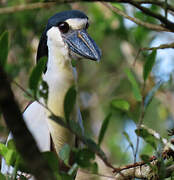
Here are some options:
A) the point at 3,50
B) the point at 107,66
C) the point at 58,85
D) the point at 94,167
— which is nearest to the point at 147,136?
the point at 94,167

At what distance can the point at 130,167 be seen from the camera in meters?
1.28

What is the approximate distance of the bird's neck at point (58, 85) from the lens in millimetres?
1722

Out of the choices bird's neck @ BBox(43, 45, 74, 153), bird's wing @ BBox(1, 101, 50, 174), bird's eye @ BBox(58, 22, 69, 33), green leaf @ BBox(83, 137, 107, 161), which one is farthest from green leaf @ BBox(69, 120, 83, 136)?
bird's eye @ BBox(58, 22, 69, 33)

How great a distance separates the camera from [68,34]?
1.95m

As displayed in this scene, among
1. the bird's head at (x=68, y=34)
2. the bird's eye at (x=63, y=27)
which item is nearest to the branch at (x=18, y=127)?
the bird's head at (x=68, y=34)

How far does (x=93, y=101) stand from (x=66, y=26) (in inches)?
81.2

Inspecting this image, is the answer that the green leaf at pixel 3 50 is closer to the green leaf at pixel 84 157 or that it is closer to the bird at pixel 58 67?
the green leaf at pixel 84 157

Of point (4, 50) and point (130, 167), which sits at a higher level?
point (4, 50)

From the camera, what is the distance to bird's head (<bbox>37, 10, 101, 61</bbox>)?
189 cm

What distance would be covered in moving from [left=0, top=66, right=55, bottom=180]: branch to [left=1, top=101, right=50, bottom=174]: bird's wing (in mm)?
1035

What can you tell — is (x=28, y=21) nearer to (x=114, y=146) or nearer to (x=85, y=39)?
(x=114, y=146)

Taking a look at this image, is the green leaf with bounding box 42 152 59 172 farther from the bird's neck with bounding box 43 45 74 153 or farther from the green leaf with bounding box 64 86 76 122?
the bird's neck with bounding box 43 45 74 153

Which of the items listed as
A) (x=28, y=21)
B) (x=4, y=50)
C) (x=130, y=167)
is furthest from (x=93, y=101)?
(x=4, y=50)

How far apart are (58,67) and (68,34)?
178 millimetres
